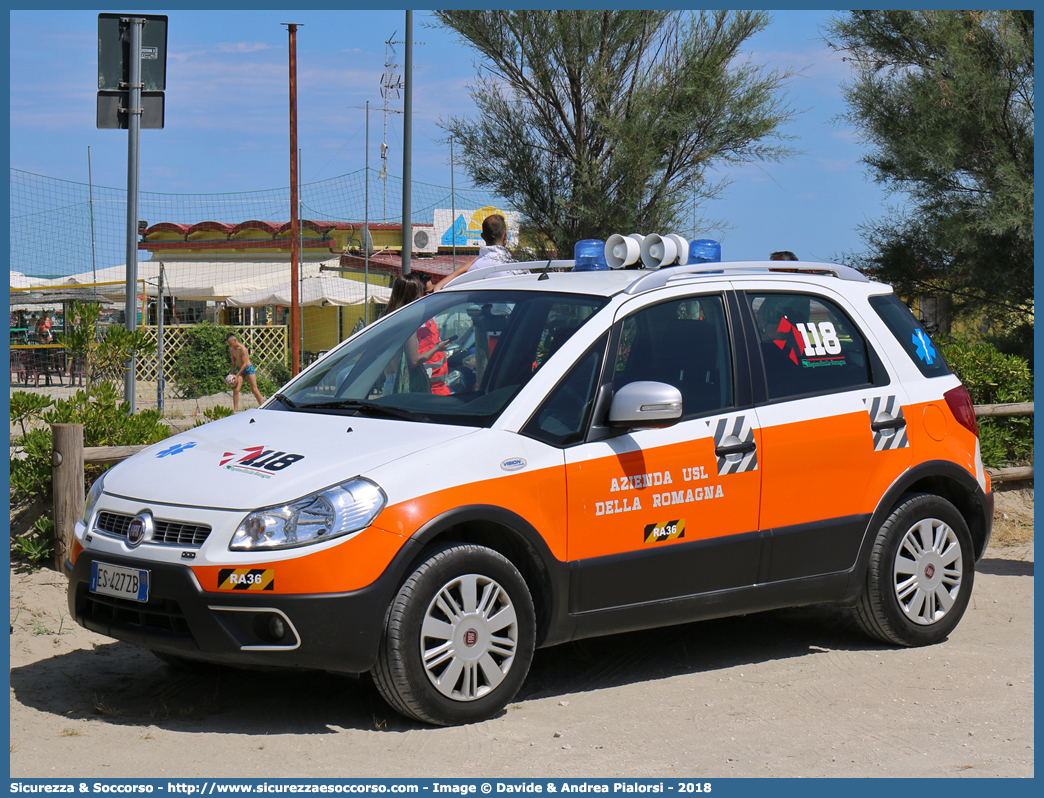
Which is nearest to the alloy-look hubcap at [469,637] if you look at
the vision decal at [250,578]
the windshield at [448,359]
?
the vision decal at [250,578]

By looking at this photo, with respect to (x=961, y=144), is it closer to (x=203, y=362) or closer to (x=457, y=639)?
(x=457, y=639)

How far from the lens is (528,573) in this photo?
15.7 feet

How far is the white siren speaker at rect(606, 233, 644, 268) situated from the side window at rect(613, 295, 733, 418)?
24.7 inches

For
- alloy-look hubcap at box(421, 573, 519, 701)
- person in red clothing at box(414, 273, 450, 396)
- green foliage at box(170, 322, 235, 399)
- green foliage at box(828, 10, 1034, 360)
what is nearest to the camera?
alloy-look hubcap at box(421, 573, 519, 701)

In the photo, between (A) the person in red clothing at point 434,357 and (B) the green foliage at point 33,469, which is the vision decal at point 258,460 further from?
(B) the green foliage at point 33,469

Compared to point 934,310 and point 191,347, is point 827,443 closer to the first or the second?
point 934,310

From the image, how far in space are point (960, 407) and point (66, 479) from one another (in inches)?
204

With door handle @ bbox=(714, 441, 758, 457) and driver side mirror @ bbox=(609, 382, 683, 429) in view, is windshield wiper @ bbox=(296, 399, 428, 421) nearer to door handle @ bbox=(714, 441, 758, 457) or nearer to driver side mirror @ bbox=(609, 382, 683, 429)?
driver side mirror @ bbox=(609, 382, 683, 429)

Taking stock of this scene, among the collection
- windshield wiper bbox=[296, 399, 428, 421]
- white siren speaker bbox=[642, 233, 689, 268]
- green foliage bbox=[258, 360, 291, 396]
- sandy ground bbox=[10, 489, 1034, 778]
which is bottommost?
sandy ground bbox=[10, 489, 1034, 778]

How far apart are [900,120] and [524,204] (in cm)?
526

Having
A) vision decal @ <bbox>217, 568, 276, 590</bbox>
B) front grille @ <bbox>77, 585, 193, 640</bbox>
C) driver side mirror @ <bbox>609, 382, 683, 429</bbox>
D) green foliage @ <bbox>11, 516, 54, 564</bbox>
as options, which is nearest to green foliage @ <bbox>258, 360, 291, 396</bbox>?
green foliage @ <bbox>11, 516, 54, 564</bbox>

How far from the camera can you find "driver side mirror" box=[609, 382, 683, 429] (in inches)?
188

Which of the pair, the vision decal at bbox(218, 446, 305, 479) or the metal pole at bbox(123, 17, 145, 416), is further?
the metal pole at bbox(123, 17, 145, 416)
